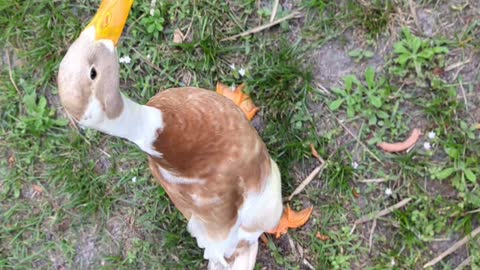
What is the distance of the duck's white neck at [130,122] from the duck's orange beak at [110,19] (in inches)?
7.6

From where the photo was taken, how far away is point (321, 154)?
287 centimetres

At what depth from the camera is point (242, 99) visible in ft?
9.58

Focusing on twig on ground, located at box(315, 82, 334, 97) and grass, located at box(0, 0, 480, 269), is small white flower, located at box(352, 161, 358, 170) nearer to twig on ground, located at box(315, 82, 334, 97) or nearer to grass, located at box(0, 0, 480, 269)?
grass, located at box(0, 0, 480, 269)

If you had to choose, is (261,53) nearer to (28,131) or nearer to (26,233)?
(28,131)

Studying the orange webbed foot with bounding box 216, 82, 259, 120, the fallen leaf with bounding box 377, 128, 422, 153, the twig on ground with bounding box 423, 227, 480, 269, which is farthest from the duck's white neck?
the twig on ground with bounding box 423, 227, 480, 269

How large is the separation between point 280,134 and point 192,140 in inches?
35.2

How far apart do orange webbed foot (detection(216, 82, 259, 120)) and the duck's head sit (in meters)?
1.12

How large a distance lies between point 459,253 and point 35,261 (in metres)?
2.13

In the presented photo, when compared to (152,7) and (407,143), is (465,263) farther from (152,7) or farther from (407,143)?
(152,7)

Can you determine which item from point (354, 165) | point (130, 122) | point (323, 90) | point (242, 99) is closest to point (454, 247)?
point (354, 165)

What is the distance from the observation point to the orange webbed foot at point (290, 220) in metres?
2.83

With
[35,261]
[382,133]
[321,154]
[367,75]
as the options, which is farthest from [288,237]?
[35,261]

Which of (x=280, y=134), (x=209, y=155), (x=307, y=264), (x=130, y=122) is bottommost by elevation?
(x=307, y=264)

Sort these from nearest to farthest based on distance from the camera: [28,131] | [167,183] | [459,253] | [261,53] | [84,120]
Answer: [84,120] → [167,183] → [459,253] → [261,53] → [28,131]
